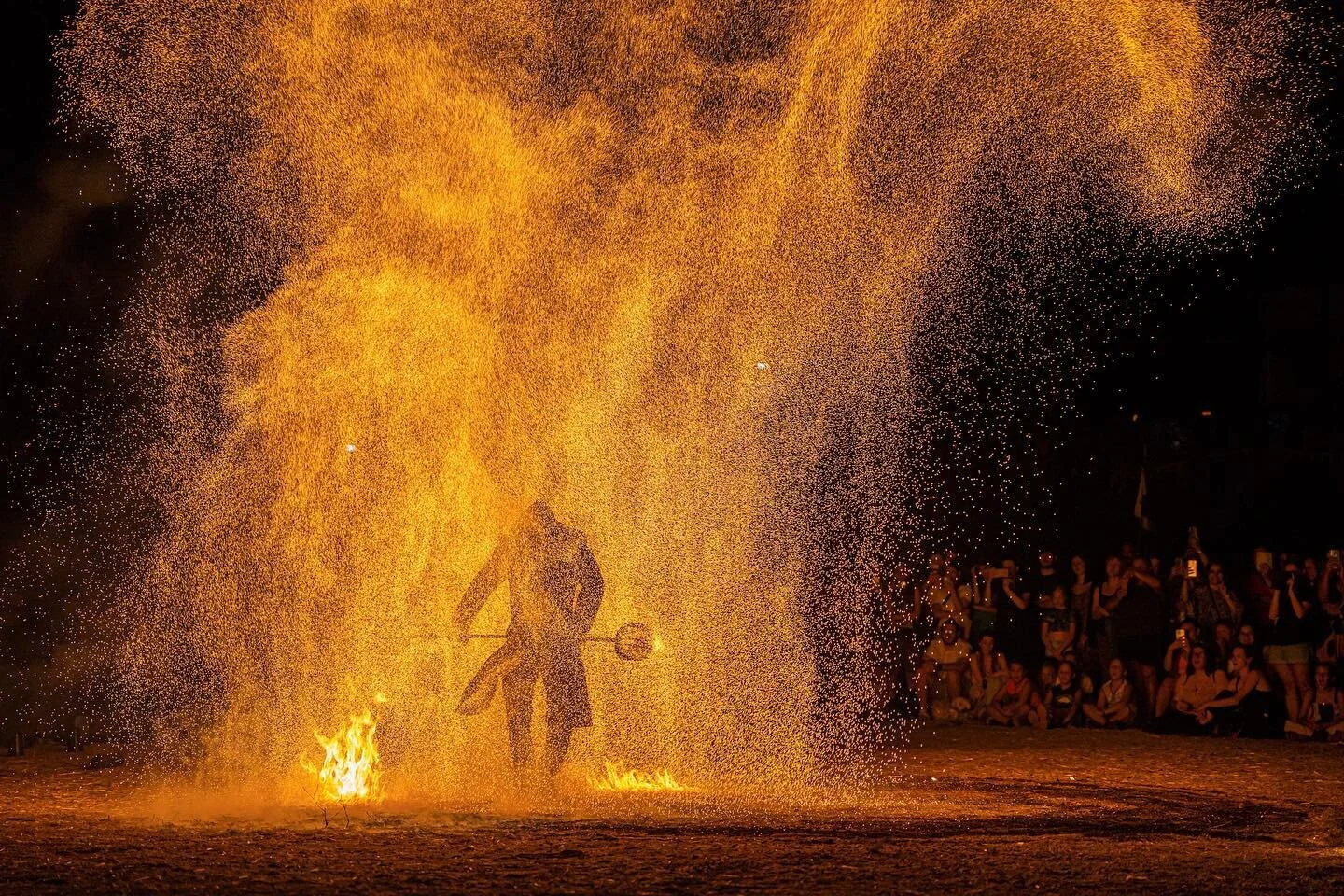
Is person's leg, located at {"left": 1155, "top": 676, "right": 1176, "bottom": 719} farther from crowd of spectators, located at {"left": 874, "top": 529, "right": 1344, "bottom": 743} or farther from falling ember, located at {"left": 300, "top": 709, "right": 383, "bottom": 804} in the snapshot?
falling ember, located at {"left": 300, "top": 709, "right": 383, "bottom": 804}

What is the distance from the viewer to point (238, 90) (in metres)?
11.4

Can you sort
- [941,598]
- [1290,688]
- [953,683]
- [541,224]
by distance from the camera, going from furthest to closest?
1. [941,598]
2. [953,683]
3. [1290,688]
4. [541,224]

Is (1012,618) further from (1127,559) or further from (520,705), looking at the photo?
(520,705)

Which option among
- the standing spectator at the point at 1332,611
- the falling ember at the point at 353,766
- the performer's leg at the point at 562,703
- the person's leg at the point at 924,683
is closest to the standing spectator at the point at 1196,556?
the standing spectator at the point at 1332,611

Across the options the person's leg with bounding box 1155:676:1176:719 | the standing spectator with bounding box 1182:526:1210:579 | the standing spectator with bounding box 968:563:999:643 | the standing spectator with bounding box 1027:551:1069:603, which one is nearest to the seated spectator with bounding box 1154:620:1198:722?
the person's leg with bounding box 1155:676:1176:719

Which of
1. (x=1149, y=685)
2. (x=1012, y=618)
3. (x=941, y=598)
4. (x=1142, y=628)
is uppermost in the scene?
(x=941, y=598)

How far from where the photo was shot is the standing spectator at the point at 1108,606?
46.0ft

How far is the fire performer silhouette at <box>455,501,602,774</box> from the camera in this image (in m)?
9.67

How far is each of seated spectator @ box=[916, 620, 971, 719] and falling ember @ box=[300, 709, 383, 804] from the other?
6848 mm

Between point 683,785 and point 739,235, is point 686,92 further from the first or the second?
point 683,785

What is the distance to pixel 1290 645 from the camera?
1297 cm

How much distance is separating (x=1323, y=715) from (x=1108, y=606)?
2074 millimetres

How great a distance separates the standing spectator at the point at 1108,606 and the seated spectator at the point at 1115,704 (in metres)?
0.20

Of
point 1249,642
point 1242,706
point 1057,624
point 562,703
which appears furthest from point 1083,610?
point 562,703
